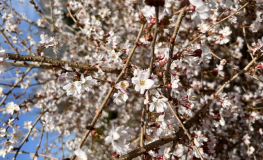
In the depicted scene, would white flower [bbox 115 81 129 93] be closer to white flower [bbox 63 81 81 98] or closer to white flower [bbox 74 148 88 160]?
white flower [bbox 63 81 81 98]

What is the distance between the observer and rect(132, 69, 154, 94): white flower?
1291 millimetres

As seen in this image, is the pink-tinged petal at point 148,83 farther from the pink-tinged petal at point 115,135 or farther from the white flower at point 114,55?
the white flower at point 114,55

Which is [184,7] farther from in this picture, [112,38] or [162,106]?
[112,38]

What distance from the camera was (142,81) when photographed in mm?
1334

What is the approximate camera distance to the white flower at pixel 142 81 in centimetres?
129

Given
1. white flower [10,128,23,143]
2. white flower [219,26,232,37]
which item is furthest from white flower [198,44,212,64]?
white flower [10,128,23,143]

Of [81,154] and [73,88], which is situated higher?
[73,88]

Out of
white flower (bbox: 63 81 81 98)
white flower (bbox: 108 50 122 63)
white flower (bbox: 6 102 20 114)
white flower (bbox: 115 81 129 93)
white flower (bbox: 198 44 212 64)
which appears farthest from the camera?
white flower (bbox: 6 102 20 114)

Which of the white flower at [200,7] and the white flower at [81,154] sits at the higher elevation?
the white flower at [200,7]

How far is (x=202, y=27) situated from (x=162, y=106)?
1490 mm

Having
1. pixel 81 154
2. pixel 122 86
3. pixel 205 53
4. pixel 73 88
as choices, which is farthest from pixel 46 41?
pixel 205 53

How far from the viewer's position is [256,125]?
3.83 m

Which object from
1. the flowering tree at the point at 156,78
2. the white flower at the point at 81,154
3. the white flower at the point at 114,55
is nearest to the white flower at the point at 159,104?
the flowering tree at the point at 156,78

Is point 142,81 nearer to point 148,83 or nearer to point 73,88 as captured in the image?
point 148,83
